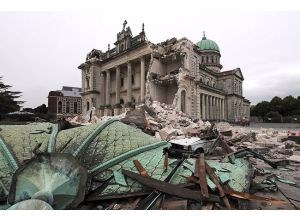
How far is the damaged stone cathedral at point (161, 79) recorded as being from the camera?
2516 centimetres

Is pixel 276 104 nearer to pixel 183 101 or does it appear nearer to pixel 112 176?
pixel 183 101

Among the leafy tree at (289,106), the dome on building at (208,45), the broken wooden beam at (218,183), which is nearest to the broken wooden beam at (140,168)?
the broken wooden beam at (218,183)

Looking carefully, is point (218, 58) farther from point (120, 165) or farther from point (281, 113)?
point (120, 165)

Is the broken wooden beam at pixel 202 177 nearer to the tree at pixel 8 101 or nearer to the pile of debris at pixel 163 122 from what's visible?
the pile of debris at pixel 163 122

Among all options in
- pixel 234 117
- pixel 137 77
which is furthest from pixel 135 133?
pixel 234 117

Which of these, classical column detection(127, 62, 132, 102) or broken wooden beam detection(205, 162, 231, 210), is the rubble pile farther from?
classical column detection(127, 62, 132, 102)

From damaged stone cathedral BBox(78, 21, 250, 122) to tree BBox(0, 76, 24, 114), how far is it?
10.3 m

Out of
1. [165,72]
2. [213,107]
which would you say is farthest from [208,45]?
[165,72]

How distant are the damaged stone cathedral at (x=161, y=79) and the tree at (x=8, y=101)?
33.6 feet

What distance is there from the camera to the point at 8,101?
34250 mm

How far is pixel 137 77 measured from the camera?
31766 millimetres

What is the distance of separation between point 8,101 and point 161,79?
24146mm

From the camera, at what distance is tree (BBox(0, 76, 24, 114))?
32531mm

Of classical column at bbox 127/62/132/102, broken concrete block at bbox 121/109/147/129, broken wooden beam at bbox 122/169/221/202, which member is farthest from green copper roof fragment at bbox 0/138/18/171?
classical column at bbox 127/62/132/102
